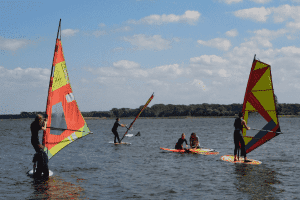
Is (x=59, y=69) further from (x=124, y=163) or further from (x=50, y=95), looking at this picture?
(x=124, y=163)

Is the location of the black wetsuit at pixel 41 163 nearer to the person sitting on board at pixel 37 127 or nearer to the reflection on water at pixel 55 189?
the person sitting on board at pixel 37 127

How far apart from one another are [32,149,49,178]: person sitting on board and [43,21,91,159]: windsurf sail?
41 centimetres

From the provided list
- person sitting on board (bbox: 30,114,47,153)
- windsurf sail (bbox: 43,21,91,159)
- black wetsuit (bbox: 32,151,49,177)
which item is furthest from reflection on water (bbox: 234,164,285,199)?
person sitting on board (bbox: 30,114,47,153)

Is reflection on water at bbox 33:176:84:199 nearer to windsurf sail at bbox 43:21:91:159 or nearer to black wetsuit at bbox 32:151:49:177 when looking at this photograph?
black wetsuit at bbox 32:151:49:177

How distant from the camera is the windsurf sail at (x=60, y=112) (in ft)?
39.4

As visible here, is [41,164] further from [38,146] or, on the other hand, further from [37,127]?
[37,127]

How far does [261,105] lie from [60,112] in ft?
32.4

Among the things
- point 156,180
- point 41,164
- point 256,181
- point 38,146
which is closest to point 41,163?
point 41,164

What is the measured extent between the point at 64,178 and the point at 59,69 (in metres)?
4.21

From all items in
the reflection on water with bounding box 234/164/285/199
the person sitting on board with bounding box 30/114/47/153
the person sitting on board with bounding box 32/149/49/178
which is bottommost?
the reflection on water with bounding box 234/164/285/199

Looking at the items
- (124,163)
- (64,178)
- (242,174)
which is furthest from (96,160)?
(242,174)

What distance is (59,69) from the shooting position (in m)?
12.4

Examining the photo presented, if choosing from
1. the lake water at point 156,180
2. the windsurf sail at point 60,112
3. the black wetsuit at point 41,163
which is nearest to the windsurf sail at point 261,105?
the lake water at point 156,180

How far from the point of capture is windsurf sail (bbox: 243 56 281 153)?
15.9 m
